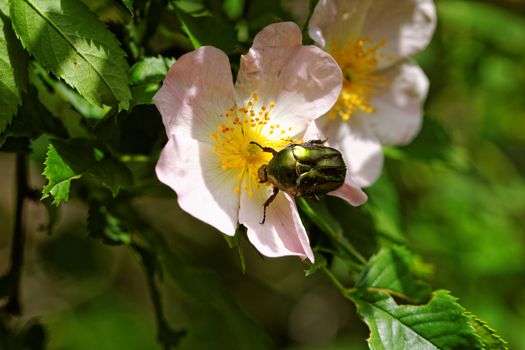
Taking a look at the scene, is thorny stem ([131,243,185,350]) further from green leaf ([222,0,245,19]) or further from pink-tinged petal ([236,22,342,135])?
green leaf ([222,0,245,19])

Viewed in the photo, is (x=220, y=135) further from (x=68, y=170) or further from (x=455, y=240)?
(x=455, y=240)

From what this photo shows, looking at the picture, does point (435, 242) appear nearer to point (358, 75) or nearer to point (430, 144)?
point (430, 144)

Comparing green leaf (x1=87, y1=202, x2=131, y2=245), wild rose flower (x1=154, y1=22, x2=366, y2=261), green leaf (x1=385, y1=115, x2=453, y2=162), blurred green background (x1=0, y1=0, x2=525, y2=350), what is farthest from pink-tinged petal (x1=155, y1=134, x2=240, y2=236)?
blurred green background (x1=0, y1=0, x2=525, y2=350)

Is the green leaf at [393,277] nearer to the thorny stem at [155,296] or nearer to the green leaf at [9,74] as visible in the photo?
the thorny stem at [155,296]

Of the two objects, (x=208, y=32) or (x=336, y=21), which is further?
(x=336, y=21)

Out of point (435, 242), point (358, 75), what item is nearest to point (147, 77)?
point (358, 75)
